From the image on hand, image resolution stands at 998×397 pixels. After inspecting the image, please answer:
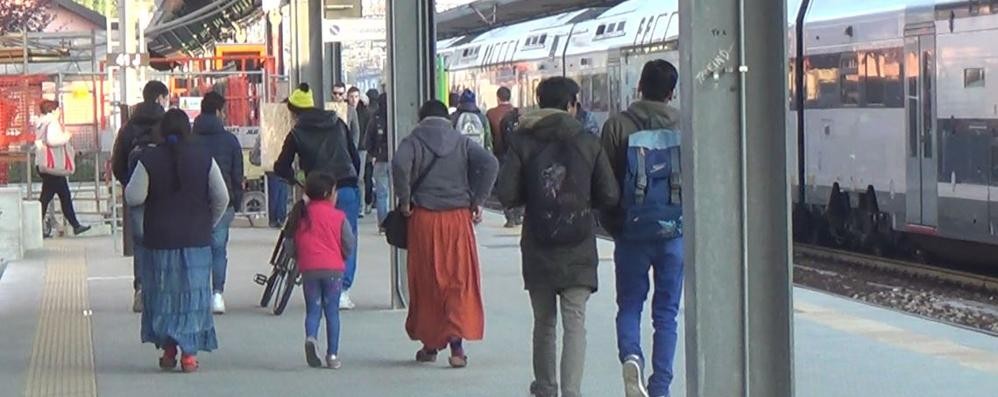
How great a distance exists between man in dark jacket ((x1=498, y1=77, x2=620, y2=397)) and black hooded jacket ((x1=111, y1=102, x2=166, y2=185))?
3908 millimetres

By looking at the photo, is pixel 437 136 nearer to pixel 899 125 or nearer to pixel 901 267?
pixel 899 125

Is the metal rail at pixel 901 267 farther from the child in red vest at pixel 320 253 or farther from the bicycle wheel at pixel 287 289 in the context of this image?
the child in red vest at pixel 320 253

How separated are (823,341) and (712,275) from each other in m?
4.93

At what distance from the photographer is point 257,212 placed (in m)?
23.1

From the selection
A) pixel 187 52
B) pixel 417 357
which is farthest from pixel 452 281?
pixel 187 52

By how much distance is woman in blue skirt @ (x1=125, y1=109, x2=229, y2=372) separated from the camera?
33.4ft

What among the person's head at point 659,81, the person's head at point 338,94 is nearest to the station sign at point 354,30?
the person's head at point 338,94

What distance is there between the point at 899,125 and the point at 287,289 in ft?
24.7

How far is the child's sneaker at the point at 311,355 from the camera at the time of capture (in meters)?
10.5

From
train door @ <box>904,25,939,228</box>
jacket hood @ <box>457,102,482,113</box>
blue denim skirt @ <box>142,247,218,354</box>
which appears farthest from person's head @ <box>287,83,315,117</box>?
train door @ <box>904,25,939,228</box>

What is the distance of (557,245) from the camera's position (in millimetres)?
8516

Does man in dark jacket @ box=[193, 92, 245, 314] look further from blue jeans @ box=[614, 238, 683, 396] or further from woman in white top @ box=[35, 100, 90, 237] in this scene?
woman in white top @ box=[35, 100, 90, 237]

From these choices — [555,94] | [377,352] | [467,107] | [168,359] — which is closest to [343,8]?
[467,107]

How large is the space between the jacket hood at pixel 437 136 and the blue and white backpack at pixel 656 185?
1.88m
